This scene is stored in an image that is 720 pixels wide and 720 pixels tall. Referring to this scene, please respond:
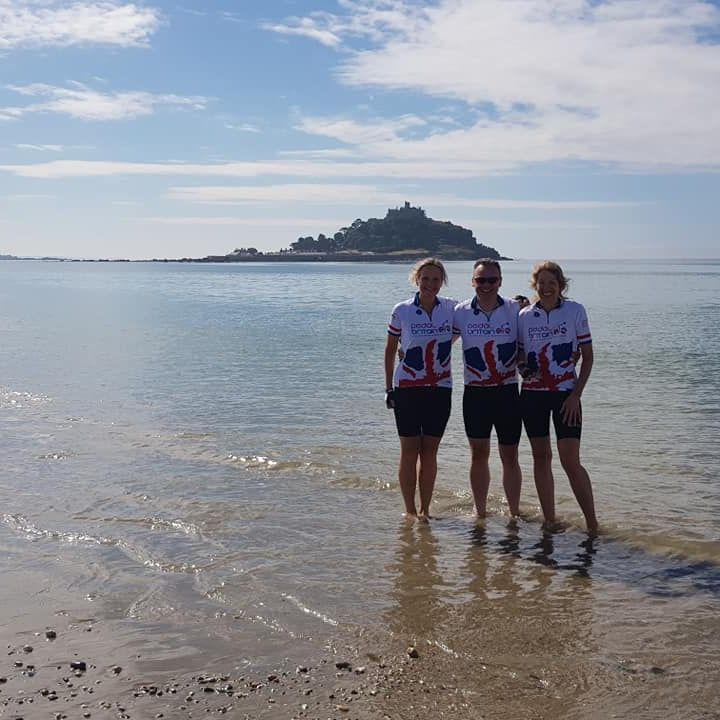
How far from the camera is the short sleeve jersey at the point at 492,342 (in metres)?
7.48

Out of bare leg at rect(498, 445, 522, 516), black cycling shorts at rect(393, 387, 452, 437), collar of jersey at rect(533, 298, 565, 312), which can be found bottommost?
bare leg at rect(498, 445, 522, 516)

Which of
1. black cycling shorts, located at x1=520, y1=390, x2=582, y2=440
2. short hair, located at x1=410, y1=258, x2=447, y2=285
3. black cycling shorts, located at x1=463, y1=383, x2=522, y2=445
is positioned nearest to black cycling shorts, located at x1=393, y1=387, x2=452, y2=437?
black cycling shorts, located at x1=463, y1=383, x2=522, y2=445

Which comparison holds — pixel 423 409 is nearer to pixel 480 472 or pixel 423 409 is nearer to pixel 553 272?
pixel 480 472

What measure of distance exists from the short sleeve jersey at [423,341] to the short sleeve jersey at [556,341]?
0.74 meters

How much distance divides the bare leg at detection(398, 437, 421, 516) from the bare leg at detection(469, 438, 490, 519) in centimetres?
51

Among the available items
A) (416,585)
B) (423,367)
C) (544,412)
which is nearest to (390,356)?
(423,367)

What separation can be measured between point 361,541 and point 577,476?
6.26 feet

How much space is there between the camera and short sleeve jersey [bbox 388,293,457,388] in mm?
7660

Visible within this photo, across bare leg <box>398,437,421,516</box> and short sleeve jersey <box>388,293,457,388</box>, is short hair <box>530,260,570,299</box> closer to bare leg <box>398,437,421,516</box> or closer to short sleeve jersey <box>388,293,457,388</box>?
short sleeve jersey <box>388,293,457,388</box>

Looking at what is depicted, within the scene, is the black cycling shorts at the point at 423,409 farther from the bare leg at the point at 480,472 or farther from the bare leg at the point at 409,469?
the bare leg at the point at 480,472

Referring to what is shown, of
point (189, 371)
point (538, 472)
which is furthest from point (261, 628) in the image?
point (189, 371)

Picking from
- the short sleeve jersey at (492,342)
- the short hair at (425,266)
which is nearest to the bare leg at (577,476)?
the short sleeve jersey at (492,342)

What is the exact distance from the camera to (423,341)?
7.66m

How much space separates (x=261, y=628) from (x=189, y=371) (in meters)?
14.5
